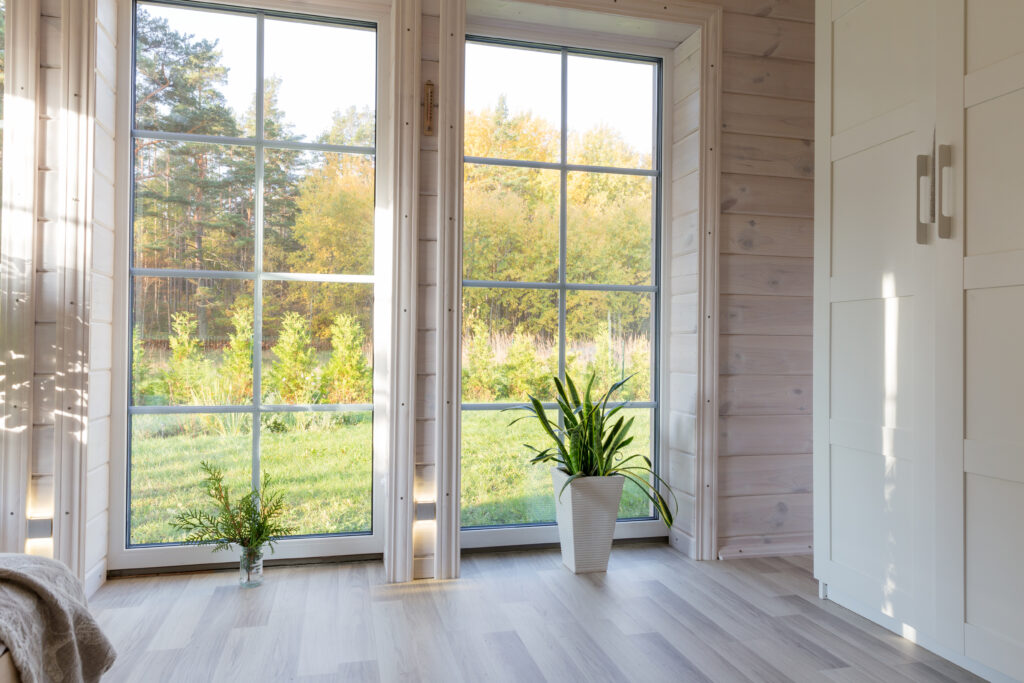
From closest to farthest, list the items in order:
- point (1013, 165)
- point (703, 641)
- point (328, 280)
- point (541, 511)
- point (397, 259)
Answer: point (1013, 165)
point (703, 641)
point (397, 259)
point (328, 280)
point (541, 511)

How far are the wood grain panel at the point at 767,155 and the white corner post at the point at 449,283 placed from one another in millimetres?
1141

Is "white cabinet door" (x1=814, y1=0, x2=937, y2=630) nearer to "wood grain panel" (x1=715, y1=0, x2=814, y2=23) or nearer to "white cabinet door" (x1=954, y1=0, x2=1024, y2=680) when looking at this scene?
"white cabinet door" (x1=954, y1=0, x2=1024, y2=680)

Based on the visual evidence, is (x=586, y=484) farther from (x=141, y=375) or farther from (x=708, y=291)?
(x=141, y=375)

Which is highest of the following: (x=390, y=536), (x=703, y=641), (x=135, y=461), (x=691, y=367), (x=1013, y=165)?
(x=1013, y=165)

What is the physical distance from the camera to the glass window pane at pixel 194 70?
102 inches

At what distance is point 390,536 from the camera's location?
258 cm

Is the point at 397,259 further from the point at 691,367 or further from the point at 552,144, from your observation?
the point at 691,367

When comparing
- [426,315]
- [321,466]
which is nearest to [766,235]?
[426,315]

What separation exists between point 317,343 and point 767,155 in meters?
2.03

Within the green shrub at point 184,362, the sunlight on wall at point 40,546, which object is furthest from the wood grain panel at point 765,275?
the sunlight on wall at point 40,546

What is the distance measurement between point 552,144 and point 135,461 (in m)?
2.09

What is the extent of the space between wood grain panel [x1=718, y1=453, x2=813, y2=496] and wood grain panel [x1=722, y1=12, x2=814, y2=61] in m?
1.72

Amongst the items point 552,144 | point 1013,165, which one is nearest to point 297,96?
point 552,144

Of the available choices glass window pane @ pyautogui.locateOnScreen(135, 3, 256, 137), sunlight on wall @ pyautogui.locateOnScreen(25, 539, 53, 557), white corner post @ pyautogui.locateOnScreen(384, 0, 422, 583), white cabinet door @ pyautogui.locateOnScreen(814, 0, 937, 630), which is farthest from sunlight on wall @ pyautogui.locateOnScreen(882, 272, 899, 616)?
sunlight on wall @ pyautogui.locateOnScreen(25, 539, 53, 557)
